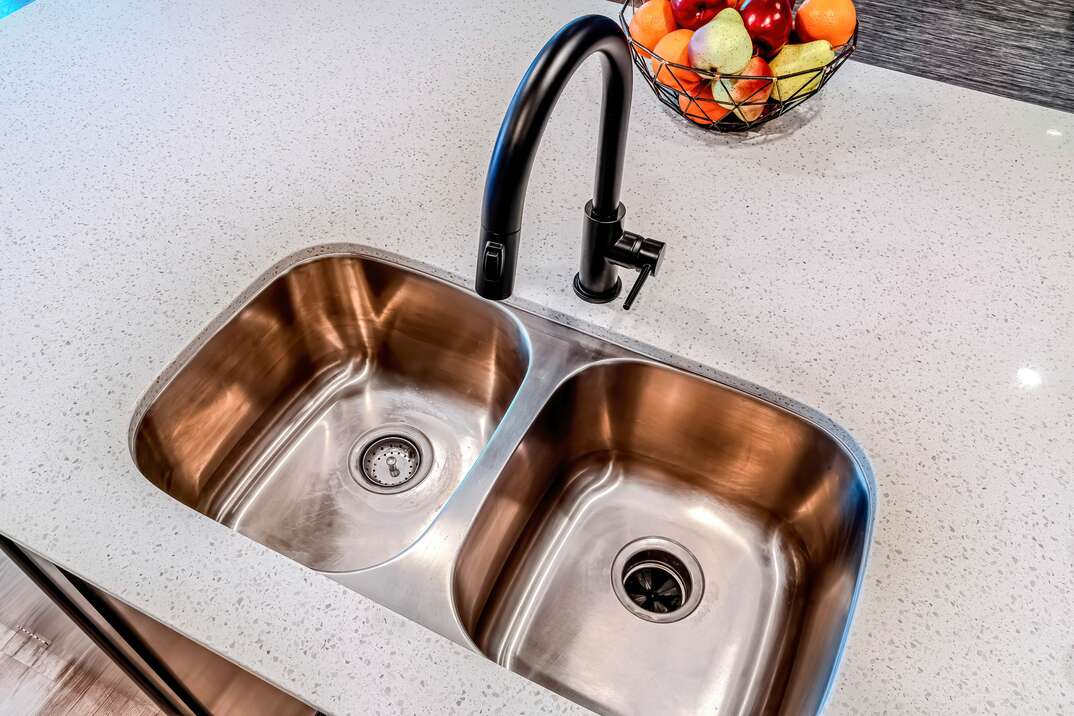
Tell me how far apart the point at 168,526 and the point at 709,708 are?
52 cm

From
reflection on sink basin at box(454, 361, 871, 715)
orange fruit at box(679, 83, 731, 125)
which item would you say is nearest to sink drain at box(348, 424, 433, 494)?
reflection on sink basin at box(454, 361, 871, 715)

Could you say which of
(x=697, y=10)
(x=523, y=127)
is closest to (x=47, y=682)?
(x=523, y=127)

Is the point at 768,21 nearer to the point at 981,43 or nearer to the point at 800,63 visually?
the point at 800,63

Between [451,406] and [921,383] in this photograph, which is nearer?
[921,383]

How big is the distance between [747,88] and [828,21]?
A: 117 mm

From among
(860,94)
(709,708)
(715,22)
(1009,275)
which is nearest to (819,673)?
(709,708)

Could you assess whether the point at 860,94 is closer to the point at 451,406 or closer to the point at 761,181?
the point at 761,181

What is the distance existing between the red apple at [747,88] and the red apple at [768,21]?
0.02 meters

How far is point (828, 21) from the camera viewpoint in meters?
0.89

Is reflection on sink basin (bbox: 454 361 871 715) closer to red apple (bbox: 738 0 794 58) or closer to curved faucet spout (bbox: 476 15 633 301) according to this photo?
curved faucet spout (bbox: 476 15 633 301)

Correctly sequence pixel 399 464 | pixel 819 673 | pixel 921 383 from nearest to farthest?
pixel 819 673 → pixel 921 383 → pixel 399 464

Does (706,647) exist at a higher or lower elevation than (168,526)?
lower

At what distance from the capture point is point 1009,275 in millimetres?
850

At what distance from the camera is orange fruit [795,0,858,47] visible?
887 millimetres
